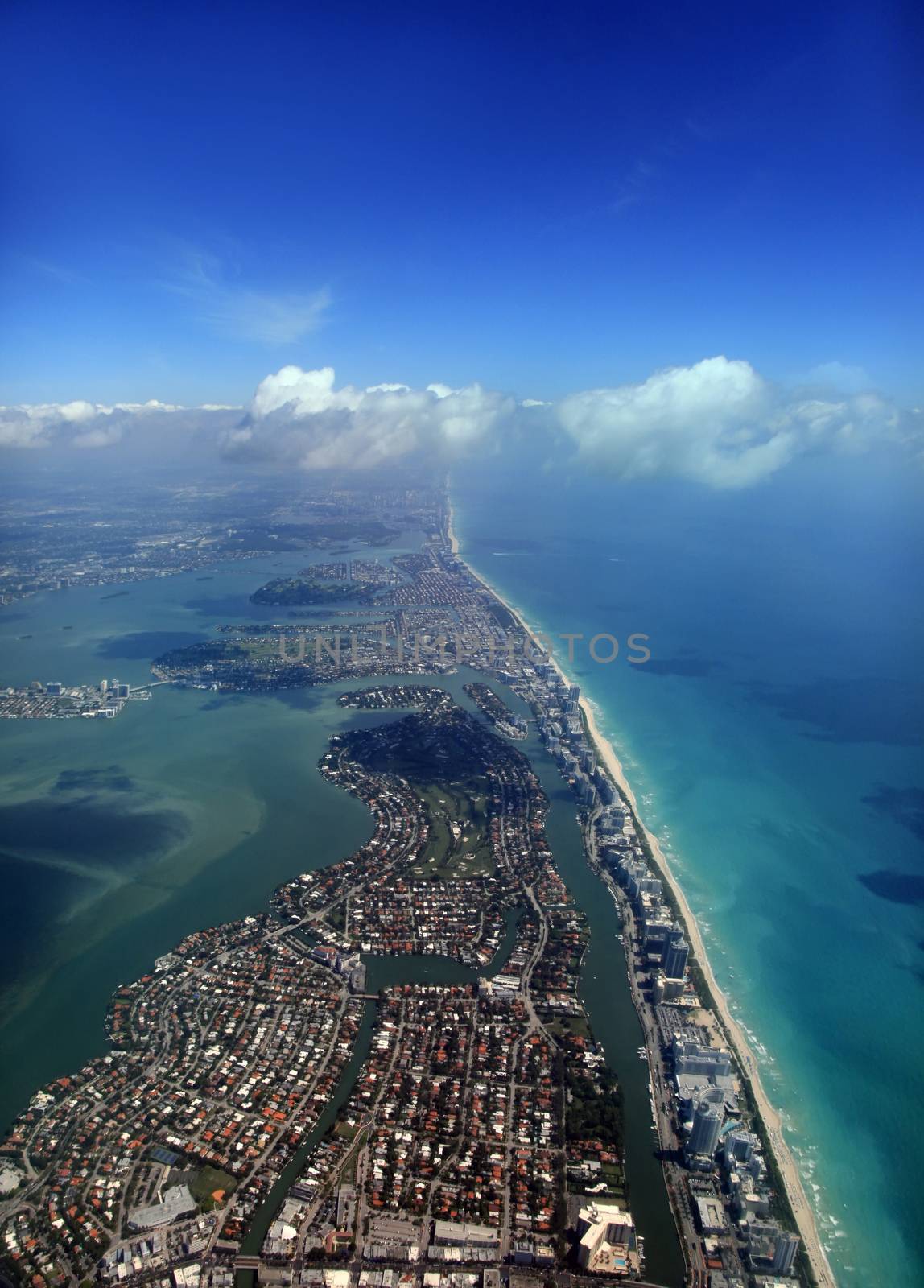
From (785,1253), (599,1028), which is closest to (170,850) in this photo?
(599,1028)

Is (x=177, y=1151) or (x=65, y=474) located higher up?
(x=65, y=474)

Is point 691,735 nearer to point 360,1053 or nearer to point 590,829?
point 590,829

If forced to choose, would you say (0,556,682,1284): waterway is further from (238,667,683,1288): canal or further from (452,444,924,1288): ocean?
(452,444,924,1288): ocean

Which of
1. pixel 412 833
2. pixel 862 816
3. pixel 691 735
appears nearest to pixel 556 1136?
pixel 412 833

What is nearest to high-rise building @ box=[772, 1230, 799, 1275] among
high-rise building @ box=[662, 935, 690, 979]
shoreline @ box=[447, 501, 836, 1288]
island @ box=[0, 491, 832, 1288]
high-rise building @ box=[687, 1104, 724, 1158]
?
island @ box=[0, 491, 832, 1288]

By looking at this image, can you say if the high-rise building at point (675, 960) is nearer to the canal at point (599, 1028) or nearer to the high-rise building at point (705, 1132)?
the canal at point (599, 1028)

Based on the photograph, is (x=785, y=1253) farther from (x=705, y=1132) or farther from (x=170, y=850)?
(x=170, y=850)
